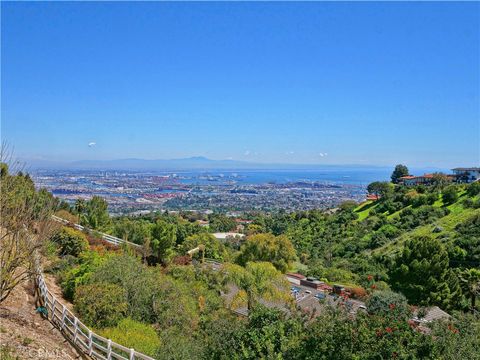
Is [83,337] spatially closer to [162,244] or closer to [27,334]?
[27,334]

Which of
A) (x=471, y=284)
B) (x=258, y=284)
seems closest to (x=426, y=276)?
(x=471, y=284)

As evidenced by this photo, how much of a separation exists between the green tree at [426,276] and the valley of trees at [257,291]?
0.06 metres

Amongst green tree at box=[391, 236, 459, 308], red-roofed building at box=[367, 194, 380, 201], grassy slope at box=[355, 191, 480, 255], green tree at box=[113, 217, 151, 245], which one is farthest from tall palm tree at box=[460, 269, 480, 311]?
red-roofed building at box=[367, 194, 380, 201]

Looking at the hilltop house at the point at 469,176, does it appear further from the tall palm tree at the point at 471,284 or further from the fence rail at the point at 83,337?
the fence rail at the point at 83,337

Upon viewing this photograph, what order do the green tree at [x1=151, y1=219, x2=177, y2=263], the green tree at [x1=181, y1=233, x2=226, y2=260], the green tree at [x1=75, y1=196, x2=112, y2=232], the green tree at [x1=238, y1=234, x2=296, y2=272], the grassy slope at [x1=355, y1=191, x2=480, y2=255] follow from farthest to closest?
the grassy slope at [x1=355, y1=191, x2=480, y2=255], the green tree at [x1=181, y1=233, x2=226, y2=260], the green tree at [x1=75, y1=196, x2=112, y2=232], the green tree at [x1=238, y1=234, x2=296, y2=272], the green tree at [x1=151, y1=219, x2=177, y2=263]

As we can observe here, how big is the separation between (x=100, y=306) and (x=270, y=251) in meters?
14.8

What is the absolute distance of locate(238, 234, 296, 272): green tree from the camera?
24016 mm

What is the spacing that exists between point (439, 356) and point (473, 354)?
54.1 inches

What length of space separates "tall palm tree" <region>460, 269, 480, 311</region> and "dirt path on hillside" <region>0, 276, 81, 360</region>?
20844 millimetres

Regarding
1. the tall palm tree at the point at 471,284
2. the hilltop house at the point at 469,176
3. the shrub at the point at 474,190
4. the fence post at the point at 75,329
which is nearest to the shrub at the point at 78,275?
the fence post at the point at 75,329

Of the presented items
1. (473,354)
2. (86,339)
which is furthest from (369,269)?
(86,339)

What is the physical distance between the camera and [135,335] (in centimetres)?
982

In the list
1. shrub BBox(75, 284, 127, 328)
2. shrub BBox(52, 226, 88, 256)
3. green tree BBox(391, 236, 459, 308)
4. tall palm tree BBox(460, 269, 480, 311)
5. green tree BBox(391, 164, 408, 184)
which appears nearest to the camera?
shrub BBox(75, 284, 127, 328)

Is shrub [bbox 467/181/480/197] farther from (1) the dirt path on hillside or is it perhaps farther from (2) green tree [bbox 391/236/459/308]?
(1) the dirt path on hillside
